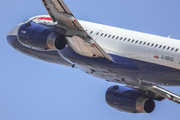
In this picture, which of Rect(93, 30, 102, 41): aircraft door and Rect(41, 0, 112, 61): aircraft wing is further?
Rect(93, 30, 102, 41): aircraft door

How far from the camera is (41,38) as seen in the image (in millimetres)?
23406

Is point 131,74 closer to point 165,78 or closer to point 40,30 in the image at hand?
point 165,78

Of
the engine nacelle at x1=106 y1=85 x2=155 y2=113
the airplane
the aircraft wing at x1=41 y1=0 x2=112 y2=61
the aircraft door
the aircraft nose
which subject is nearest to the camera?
the aircraft wing at x1=41 y1=0 x2=112 y2=61

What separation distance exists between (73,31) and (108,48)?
11.5ft

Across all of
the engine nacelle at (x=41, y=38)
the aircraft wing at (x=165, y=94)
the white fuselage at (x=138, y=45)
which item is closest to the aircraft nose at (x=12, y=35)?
the engine nacelle at (x=41, y=38)

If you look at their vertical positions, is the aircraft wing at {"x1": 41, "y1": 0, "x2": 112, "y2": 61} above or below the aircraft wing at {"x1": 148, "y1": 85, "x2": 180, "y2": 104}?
above

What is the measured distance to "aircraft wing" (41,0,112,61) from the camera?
20.8m

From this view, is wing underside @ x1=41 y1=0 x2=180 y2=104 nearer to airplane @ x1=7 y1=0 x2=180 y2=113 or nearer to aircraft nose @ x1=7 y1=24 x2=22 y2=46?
airplane @ x1=7 y1=0 x2=180 y2=113

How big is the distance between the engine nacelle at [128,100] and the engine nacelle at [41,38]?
25.4ft

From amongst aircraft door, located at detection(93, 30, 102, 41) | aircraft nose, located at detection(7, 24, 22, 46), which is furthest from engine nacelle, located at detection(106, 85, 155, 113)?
aircraft nose, located at detection(7, 24, 22, 46)

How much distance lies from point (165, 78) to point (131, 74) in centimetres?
219

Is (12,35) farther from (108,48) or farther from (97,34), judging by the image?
(108,48)

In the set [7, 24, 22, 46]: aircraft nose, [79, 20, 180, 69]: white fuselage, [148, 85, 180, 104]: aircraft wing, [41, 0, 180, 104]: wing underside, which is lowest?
[148, 85, 180, 104]: aircraft wing

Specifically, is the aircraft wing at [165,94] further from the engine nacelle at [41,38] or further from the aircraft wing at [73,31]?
the engine nacelle at [41,38]
